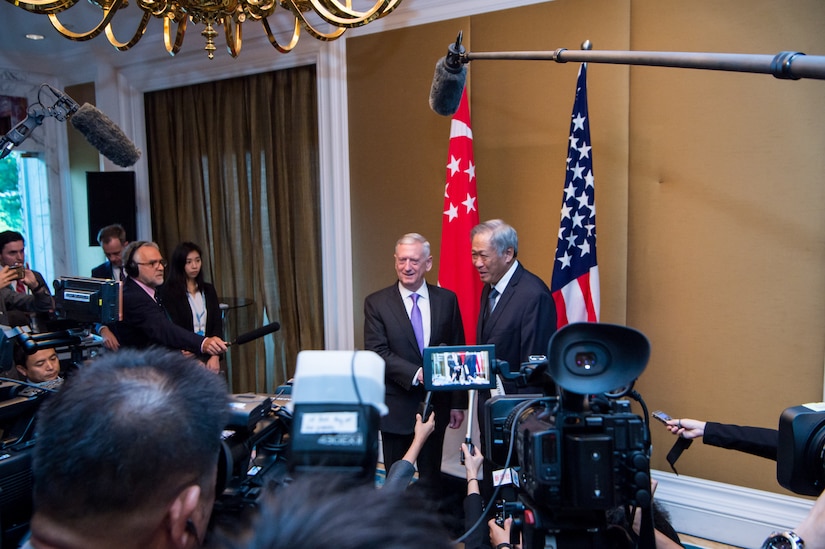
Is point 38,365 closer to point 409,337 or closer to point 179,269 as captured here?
point 179,269

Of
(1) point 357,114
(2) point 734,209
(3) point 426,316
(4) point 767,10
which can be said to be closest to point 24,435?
(3) point 426,316

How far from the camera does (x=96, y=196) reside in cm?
434

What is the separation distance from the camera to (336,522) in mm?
460

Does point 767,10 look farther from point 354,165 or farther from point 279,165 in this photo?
point 279,165

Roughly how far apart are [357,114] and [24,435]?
8.37ft

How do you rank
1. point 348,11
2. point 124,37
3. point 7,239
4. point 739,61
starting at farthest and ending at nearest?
point 124,37
point 7,239
point 348,11
point 739,61

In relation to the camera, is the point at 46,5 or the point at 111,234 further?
the point at 111,234

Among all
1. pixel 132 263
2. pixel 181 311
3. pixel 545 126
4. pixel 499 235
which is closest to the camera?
pixel 499 235

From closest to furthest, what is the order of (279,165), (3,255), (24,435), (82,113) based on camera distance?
(24,435) < (82,113) < (3,255) < (279,165)

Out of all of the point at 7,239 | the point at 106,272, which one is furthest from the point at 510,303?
the point at 106,272

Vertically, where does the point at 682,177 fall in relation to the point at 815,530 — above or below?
above

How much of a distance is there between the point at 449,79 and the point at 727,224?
1517mm

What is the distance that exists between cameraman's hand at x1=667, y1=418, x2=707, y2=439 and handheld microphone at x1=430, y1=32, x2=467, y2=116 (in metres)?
1.28

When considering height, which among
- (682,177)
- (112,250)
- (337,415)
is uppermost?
(682,177)
